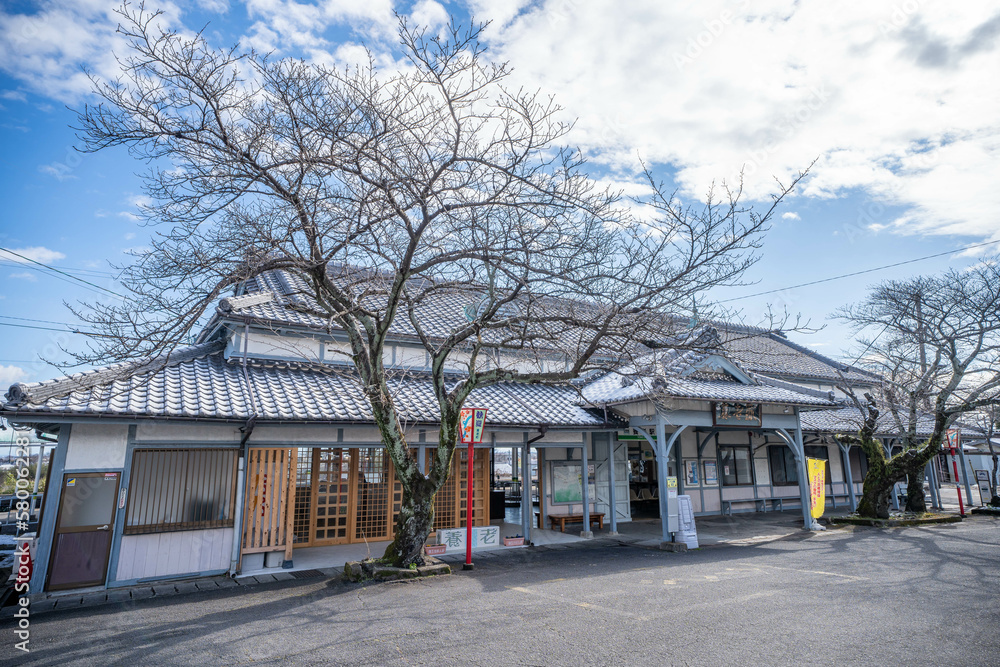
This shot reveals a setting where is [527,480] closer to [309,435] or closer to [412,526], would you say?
[412,526]

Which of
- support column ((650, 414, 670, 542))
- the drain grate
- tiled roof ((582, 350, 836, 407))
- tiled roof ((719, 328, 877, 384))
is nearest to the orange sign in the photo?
the drain grate

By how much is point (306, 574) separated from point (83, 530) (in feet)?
10.7

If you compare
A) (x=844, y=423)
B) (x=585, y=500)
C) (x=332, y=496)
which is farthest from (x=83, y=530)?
(x=844, y=423)

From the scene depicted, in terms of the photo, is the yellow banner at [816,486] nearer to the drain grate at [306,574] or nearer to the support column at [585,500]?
the support column at [585,500]

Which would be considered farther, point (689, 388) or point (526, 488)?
point (689, 388)

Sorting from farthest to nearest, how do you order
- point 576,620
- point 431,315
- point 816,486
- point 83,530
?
point 431,315 → point 816,486 → point 83,530 → point 576,620

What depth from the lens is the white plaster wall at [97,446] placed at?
7.92 metres

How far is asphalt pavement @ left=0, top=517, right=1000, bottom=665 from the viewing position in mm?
5121

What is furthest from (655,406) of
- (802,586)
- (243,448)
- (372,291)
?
(243,448)

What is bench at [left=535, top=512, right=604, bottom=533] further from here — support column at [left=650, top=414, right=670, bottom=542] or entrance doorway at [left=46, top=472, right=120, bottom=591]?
entrance doorway at [left=46, top=472, right=120, bottom=591]

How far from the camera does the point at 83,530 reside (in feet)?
25.9

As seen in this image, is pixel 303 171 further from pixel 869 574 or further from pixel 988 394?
pixel 988 394

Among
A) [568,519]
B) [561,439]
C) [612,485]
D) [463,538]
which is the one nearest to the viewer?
[463,538]

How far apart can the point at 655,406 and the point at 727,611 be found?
5.74 m
